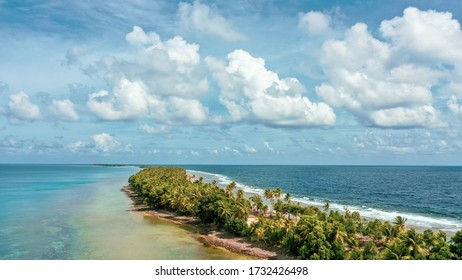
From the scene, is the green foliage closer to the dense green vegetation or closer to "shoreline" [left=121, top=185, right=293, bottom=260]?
the dense green vegetation

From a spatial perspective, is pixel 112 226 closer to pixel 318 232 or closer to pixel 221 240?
pixel 221 240

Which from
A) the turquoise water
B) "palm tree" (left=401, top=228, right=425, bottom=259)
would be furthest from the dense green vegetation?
the turquoise water

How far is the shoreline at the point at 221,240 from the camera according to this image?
54656 mm

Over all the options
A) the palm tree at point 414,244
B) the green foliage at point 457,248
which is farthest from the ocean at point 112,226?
the green foliage at point 457,248

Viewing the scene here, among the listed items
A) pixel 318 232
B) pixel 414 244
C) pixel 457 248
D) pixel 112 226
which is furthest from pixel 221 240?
pixel 457 248

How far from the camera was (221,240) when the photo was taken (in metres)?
62.7

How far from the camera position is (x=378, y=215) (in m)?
92.4

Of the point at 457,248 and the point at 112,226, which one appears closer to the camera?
the point at 457,248

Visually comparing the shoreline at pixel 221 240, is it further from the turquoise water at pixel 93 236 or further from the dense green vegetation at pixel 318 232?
the turquoise water at pixel 93 236

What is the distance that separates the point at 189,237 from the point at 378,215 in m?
52.3

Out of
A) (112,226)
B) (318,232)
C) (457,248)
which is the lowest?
(112,226)

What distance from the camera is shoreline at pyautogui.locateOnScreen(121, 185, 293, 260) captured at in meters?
54.7
